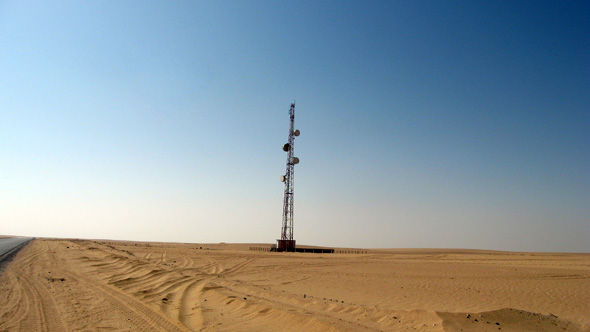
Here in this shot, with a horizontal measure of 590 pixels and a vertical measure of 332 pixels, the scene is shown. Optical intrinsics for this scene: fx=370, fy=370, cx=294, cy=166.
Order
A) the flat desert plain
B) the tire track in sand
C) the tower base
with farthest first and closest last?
the tower base
the flat desert plain
the tire track in sand

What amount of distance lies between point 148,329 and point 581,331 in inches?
436

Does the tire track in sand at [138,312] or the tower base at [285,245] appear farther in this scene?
the tower base at [285,245]

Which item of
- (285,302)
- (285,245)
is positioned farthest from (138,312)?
(285,245)

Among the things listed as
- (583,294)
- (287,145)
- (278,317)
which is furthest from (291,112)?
(278,317)

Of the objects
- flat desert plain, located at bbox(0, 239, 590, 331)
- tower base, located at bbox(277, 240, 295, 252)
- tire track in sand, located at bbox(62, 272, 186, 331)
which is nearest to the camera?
tire track in sand, located at bbox(62, 272, 186, 331)

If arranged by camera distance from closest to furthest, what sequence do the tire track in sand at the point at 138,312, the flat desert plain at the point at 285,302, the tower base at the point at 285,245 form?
the tire track in sand at the point at 138,312, the flat desert plain at the point at 285,302, the tower base at the point at 285,245

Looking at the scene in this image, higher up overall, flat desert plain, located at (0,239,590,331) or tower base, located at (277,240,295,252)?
tower base, located at (277,240,295,252)

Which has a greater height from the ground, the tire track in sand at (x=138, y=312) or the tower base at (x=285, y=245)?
the tower base at (x=285, y=245)

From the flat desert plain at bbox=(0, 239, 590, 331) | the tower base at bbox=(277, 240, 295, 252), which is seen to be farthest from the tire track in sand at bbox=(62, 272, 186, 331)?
the tower base at bbox=(277, 240, 295, 252)

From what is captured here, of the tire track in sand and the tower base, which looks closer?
the tire track in sand

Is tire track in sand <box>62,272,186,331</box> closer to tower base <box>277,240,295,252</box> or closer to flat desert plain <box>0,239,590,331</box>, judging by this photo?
flat desert plain <box>0,239,590,331</box>

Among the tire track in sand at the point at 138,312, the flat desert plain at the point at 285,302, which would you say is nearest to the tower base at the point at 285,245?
the flat desert plain at the point at 285,302

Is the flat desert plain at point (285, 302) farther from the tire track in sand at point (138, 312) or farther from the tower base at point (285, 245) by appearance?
the tower base at point (285, 245)

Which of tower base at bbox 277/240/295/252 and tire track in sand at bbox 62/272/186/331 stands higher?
tower base at bbox 277/240/295/252
